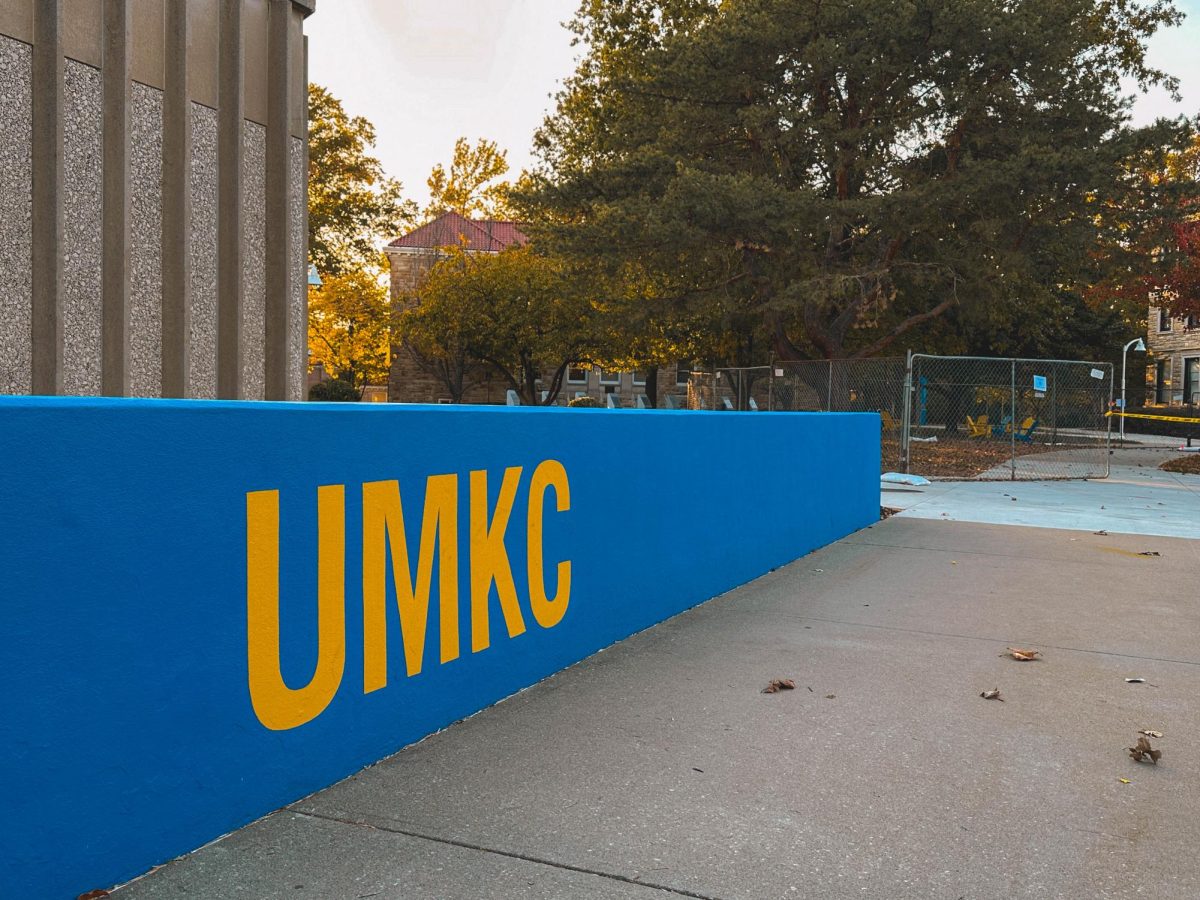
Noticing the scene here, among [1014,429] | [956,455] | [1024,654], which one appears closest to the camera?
[1024,654]

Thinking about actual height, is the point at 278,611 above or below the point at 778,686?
above

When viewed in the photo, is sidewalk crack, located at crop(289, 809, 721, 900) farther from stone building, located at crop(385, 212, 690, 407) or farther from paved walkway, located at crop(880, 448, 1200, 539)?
stone building, located at crop(385, 212, 690, 407)

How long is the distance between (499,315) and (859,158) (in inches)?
778

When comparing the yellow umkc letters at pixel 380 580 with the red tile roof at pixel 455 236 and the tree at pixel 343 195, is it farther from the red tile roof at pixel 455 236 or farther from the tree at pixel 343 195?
the red tile roof at pixel 455 236

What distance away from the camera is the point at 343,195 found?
4612 cm

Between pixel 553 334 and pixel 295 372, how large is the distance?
31551 mm

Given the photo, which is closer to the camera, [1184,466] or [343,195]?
[1184,466]

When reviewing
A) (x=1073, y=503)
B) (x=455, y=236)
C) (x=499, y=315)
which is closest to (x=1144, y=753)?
(x=1073, y=503)

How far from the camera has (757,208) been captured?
75.4 ft

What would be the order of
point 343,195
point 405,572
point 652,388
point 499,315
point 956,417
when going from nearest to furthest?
point 405,572, point 956,417, point 499,315, point 343,195, point 652,388

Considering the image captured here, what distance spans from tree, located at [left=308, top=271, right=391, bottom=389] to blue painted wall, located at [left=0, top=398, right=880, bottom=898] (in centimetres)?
4228

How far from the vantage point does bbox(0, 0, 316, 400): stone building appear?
6.93 metres

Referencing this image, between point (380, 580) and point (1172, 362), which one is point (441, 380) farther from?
Result: point (380, 580)

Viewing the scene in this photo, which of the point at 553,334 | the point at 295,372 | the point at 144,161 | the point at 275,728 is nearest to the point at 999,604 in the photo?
the point at 275,728
